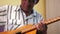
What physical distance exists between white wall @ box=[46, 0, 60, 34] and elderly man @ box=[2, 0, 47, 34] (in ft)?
A: 0.25

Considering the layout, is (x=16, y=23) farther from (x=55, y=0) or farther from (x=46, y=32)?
(x=55, y=0)

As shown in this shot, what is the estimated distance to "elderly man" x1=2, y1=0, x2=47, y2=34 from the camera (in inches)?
48.2

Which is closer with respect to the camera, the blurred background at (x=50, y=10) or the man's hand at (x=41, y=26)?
the man's hand at (x=41, y=26)

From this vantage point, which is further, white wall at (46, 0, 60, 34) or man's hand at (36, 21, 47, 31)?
white wall at (46, 0, 60, 34)

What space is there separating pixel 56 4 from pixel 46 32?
0.22 m

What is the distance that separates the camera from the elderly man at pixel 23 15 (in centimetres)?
122

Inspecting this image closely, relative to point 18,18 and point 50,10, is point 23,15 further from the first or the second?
point 50,10

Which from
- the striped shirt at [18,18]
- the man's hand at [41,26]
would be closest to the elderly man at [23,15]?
the striped shirt at [18,18]

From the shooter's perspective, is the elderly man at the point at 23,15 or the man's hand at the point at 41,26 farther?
the elderly man at the point at 23,15

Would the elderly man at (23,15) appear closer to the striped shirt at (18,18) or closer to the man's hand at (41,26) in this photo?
the striped shirt at (18,18)

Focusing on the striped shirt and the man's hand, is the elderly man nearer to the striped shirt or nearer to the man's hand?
the striped shirt

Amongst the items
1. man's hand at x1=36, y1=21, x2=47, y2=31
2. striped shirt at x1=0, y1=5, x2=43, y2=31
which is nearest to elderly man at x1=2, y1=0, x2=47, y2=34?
striped shirt at x1=0, y1=5, x2=43, y2=31

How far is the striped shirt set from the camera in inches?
48.1

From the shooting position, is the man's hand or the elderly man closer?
the man's hand
